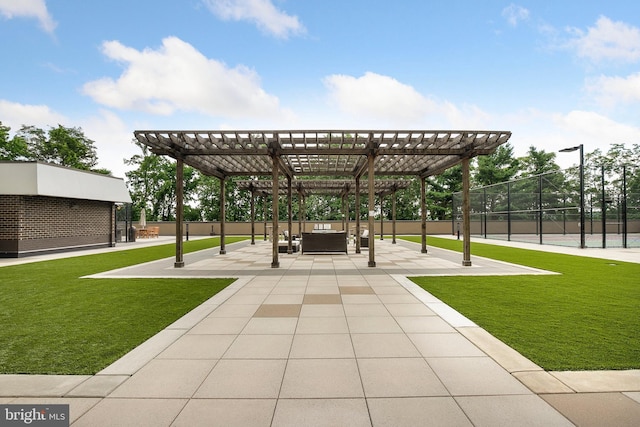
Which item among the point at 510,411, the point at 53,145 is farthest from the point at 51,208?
the point at 53,145

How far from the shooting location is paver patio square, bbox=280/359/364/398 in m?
2.69

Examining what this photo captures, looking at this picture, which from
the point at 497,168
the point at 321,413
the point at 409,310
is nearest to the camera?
the point at 321,413

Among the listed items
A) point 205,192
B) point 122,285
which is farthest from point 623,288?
point 205,192

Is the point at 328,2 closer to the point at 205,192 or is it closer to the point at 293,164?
the point at 293,164

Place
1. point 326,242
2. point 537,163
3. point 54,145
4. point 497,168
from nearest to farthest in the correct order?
point 326,242
point 54,145
point 497,168
point 537,163

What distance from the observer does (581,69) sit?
69.3 ft

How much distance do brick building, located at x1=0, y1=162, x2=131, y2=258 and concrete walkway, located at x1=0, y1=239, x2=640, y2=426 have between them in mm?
13521

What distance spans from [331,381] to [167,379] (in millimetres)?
1503

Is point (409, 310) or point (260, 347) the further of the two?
point (409, 310)

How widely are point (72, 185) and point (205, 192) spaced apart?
26.2 metres

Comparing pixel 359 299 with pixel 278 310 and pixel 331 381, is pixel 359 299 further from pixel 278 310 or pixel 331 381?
pixel 331 381

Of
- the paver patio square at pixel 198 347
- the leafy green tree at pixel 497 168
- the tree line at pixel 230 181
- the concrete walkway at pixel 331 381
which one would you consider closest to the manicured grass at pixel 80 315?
the concrete walkway at pixel 331 381

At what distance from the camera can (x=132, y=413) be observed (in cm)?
240

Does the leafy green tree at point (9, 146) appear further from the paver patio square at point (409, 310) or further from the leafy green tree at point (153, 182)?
the paver patio square at point (409, 310)
